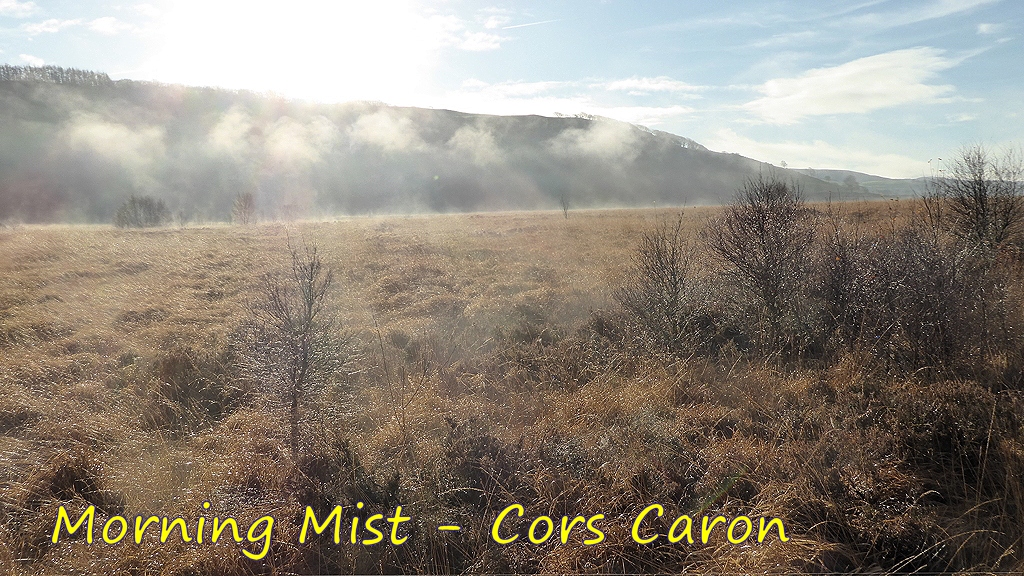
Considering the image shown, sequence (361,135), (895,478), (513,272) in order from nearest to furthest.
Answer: (895,478)
(513,272)
(361,135)

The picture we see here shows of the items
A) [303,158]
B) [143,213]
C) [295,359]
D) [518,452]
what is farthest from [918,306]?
[303,158]

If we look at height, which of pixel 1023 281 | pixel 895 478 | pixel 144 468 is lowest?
pixel 144 468

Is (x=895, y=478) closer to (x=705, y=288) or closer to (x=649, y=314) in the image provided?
(x=649, y=314)

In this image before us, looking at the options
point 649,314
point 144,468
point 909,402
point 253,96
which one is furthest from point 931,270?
point 253,96

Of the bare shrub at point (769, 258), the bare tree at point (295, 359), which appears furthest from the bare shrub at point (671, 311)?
the bare tree at point (295, 359)

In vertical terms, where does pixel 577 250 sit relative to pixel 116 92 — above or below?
below

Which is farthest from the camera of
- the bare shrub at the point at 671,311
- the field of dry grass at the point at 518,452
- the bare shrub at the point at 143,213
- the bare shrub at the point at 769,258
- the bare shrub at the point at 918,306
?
the bare shrub at the point at 143,213

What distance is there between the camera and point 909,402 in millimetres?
4688

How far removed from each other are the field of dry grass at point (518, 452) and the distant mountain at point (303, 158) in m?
85.8

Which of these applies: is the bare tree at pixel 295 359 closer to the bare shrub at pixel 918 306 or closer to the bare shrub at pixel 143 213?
the bare shrub at pixel 918 306

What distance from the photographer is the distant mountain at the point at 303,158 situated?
318 feet

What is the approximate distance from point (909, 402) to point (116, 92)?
170883mm

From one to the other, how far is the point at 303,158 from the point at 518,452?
134m

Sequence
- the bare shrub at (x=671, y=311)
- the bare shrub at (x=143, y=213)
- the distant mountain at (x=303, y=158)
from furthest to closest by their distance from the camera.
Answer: the distant mountain at (x=303, y=158)
the bare shrub at (x=143, y=213)
the bare shrub at (x=671, y=311)
